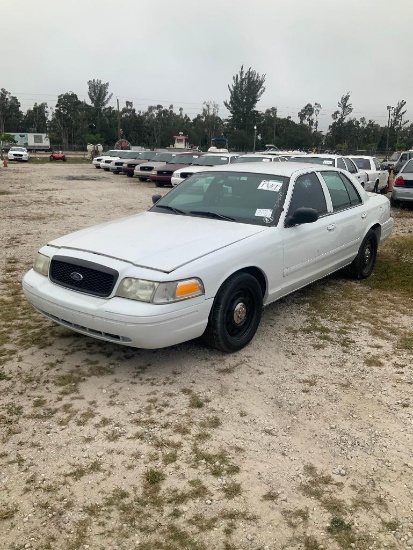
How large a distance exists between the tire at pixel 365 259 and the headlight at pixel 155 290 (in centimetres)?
328

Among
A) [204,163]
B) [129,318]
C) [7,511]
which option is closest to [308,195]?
[129,318]

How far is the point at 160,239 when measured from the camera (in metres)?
3.81

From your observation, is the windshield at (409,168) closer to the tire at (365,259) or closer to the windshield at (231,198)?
the tire at (365,259)

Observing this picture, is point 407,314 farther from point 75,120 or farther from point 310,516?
point 75,120

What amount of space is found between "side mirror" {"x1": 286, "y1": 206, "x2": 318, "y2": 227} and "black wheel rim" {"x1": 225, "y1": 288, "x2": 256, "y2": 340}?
2.82 ft

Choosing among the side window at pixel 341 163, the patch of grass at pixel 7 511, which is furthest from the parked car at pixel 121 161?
the patch of grass at pixel 7 511

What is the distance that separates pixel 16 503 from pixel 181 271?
1.75 m

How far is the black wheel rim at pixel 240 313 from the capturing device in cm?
384

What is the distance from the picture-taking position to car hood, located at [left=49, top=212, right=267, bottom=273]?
3.51 meters

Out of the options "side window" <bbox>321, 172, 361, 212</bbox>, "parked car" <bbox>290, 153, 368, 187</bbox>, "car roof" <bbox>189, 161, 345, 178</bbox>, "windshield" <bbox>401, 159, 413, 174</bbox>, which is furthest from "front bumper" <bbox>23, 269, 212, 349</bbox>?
"windshield" <bbox>401, 159, 413, 174</bbox>

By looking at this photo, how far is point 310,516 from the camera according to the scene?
7.48ft

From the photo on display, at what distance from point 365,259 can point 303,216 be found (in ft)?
7.40

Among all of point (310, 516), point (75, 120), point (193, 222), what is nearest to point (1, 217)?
point (193, 222)

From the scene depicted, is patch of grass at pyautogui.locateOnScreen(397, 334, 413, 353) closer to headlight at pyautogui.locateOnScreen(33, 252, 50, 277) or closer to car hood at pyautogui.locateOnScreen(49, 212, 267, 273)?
car hood at pyautogui.locateOnScreen(49, 212, 267, 273)
